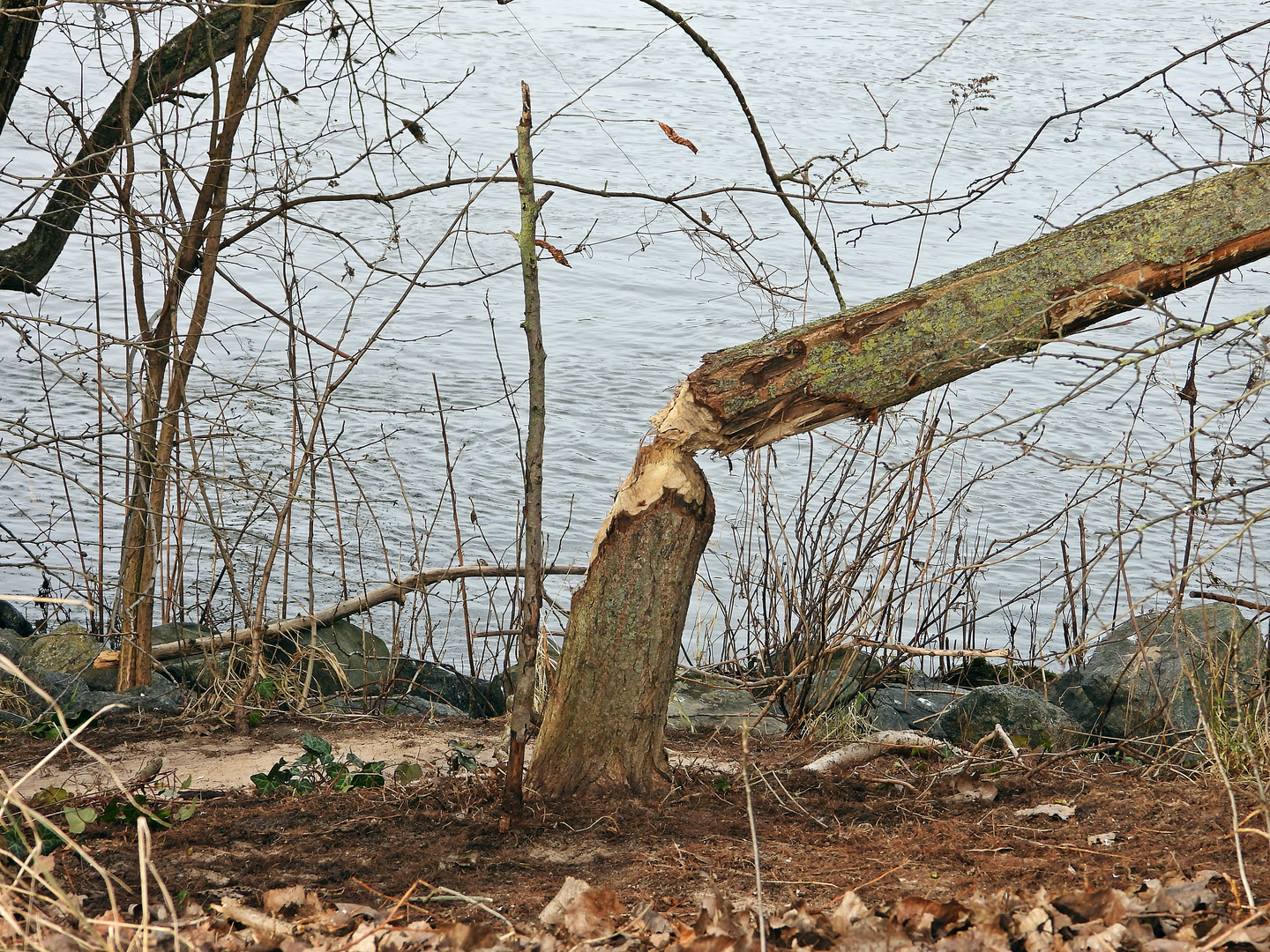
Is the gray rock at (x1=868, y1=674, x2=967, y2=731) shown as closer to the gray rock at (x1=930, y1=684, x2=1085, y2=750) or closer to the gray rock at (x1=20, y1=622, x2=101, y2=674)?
the gray rock at (x1=930, y1=684, x2=1085, y2=750)

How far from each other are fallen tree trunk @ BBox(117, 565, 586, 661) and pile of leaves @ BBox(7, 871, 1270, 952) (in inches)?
109

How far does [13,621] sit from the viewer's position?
24.0 ft

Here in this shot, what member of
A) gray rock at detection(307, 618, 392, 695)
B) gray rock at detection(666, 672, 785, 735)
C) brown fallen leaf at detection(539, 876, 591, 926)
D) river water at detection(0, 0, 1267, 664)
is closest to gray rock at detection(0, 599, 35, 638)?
river water at detection(0, 0, 1267, 664)

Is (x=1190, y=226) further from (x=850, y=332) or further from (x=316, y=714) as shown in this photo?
(x=316, y=714)

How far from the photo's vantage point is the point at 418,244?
1203cm

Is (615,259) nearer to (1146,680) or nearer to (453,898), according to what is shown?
(1146,680)

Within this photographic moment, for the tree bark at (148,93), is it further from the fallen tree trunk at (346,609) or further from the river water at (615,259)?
the fallen tree trunk at (346,609)

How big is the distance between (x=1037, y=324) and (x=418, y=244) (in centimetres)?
960

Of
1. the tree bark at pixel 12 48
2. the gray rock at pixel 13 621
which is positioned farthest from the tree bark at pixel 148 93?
the gray rock at pixel 13 621

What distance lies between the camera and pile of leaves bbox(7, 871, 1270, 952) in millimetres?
2318

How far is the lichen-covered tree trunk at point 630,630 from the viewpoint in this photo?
3.44 meters

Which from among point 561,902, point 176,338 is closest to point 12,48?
point 176,338

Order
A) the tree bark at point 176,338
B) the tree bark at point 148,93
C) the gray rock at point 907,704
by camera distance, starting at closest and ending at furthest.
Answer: the tree bark at point 176,338 < the tree bark at point 148,93 < the gray rock at point 907,704

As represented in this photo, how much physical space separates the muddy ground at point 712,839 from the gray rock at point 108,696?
33.8 inches
